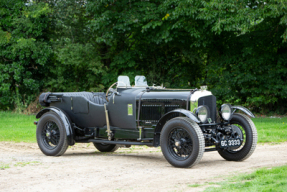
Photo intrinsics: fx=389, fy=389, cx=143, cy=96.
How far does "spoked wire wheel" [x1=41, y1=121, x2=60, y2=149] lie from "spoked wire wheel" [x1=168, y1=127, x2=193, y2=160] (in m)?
2.86

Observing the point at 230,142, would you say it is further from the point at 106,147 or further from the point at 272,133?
the point at 272,133

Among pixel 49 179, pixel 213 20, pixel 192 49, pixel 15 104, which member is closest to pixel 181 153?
pixel 49 179

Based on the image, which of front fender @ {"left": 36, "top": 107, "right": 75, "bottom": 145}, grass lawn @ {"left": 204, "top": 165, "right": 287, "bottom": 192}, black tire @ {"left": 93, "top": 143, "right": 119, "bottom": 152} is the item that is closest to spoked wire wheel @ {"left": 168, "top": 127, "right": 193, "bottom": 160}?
grass lawn @ {"left": 204, "top": 165, "right": 287, "bottom": 192}

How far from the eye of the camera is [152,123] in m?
7.50

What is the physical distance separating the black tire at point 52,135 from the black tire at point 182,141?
246 cm

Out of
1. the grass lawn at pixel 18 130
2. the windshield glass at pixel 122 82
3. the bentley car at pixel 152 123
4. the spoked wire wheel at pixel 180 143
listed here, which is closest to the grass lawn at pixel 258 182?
the bentley car at pixel 152 123

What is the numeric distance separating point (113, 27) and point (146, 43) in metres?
2.83

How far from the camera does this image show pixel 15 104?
21.6 m

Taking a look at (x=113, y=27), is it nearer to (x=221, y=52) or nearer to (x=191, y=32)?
(x=191, y=32)

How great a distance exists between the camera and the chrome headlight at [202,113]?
6.82 metres

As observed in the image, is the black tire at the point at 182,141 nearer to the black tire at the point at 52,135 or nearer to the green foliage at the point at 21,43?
the black tire at the point at 52,135

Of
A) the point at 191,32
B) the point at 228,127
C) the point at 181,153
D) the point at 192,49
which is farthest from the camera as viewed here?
the point at 192,49

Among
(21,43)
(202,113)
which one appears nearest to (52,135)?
(202,113)

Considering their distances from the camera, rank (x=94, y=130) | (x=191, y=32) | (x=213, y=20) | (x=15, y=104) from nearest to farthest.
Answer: (x=94, y=130) → (x=213, y=20) → (x=191, y=32) → (x=15, y=104)
